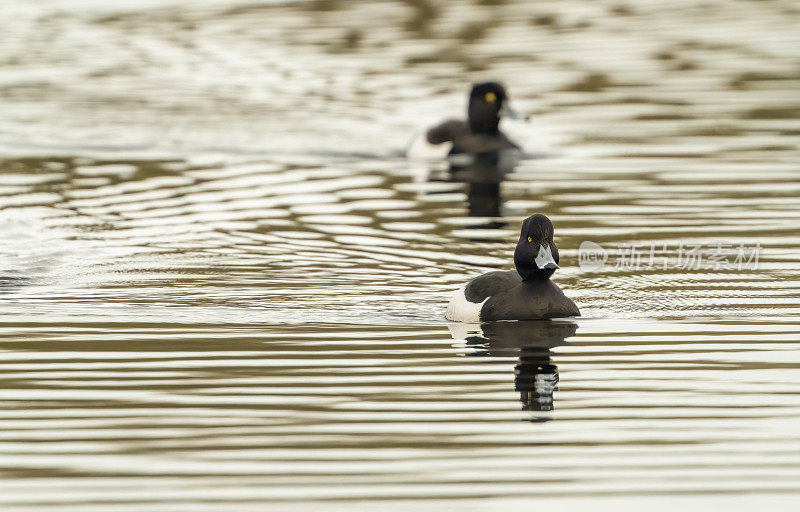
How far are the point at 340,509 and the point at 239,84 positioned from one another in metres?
22.0

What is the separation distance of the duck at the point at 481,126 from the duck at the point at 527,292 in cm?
1065

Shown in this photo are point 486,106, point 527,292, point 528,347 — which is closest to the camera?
point 528,347

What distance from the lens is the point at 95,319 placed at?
43.3 ft

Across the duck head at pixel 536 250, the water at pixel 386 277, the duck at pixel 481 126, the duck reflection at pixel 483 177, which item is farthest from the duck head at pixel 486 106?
the duck head at pixel 536 250

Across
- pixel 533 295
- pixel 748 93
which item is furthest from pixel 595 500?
pixel 748 93

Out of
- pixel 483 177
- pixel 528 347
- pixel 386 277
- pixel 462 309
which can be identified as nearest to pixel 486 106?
pixel 483 177

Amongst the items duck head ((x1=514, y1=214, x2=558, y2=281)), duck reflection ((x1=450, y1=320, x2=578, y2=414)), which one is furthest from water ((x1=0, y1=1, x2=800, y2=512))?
duck head ((x1=514, y1=214, x2=558, y2=281))

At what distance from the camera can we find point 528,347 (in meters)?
12.2

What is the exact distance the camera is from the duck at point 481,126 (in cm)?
2394

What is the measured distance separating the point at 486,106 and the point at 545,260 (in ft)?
37.2

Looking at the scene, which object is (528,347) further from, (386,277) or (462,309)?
(386,277)

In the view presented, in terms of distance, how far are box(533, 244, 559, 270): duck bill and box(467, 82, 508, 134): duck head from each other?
11.2m

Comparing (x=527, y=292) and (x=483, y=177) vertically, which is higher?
(x=527, y=292)

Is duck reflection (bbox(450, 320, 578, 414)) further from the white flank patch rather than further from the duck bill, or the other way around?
the duck bill
